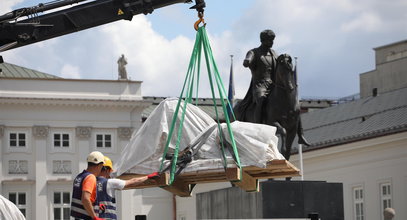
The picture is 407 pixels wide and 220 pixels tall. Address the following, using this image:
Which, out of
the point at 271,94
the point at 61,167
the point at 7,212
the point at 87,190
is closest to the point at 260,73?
the point at 271,94

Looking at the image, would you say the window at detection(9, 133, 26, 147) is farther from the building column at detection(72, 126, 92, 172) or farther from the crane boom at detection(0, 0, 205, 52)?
the crane boom at detection(0, 0, 205, 52)

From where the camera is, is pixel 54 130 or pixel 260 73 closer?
pixel 260 73

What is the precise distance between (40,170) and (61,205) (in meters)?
2.50

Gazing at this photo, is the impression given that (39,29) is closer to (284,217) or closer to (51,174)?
(284,217)

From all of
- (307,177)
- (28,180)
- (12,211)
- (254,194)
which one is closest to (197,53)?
(12,211)

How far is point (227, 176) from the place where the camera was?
49.8 ft

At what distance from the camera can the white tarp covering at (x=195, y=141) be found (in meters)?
15.3

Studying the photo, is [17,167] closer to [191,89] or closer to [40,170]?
[40,170]

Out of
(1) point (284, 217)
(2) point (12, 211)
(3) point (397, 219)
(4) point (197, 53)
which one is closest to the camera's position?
(2) point (12, 211)

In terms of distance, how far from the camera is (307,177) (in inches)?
2296

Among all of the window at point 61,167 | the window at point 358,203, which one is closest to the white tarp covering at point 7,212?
the window at point 358,203

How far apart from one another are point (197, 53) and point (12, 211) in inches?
141

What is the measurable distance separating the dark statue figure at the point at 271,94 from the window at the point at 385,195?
2631 centimetres

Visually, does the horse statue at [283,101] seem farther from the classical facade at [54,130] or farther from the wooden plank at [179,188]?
the classical facade at [54,130]
